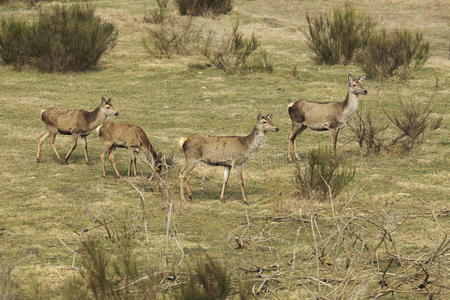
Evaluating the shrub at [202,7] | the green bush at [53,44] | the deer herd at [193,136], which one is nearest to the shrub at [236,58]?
the green bush at [53,44]

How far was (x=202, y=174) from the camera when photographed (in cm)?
1223

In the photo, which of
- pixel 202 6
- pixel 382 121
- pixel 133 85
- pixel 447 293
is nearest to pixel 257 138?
pixel 447 293

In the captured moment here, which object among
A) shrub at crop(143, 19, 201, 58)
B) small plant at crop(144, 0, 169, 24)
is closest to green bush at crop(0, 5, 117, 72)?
shrub at crop(143, 19, 201, 58)

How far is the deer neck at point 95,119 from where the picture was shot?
1252 cm

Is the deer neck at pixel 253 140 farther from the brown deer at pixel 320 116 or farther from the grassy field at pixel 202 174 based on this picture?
the brown deer at pixel 320 116

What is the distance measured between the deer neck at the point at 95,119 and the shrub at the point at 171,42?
10.7 m

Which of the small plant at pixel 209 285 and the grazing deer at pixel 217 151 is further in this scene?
the grazing deer at pixel 217 151

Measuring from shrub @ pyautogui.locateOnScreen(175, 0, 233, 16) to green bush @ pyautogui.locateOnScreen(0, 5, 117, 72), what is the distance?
655 cm

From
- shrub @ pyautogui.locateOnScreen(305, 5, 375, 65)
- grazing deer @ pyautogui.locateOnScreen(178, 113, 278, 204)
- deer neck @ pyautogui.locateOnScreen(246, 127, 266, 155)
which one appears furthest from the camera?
shrub @ pyautogui.locateOnScreen(305, 5, 375, 65)

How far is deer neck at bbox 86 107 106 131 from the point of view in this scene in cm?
1252

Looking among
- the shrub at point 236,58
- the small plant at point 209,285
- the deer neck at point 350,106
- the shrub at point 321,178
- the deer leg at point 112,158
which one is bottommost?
the shrub at point 236,58

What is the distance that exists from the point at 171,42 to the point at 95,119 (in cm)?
1139

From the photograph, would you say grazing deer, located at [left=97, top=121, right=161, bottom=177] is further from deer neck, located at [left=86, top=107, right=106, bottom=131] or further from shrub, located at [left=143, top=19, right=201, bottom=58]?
shrub, located at [left=143, top=19, right=201, bottom=58]

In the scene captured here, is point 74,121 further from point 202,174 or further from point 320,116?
point 320,116
